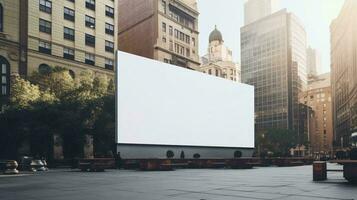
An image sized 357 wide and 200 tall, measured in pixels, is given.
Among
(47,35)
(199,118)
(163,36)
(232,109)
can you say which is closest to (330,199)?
(199,118)

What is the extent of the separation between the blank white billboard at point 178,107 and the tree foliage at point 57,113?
6.92 metres

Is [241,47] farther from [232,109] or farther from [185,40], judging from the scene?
[232,109]

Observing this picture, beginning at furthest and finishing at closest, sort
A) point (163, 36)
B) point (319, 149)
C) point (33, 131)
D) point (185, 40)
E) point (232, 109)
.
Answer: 1. point (319, 149)
2. point (185, 40)
3. point (163, 36)
4. point (232, 109)
5. point (33, 131)

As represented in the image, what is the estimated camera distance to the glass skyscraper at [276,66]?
5797 inches

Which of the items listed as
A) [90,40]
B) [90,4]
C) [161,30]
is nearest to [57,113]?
[90,40]

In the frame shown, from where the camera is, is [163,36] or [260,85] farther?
[260,85]

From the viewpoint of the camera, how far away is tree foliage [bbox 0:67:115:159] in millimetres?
39000

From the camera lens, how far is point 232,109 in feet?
155

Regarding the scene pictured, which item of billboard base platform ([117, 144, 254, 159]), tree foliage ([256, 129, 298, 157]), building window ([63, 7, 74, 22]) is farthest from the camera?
tree foliage ([256, 129, 298, 157])

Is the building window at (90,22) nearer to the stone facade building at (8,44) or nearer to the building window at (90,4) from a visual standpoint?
the building window at (90,4)

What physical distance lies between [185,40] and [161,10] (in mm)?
10028

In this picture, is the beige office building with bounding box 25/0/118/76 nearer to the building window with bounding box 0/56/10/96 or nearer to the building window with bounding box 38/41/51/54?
the building window with bounding box 38/41/51/54

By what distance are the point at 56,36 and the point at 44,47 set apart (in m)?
2.67

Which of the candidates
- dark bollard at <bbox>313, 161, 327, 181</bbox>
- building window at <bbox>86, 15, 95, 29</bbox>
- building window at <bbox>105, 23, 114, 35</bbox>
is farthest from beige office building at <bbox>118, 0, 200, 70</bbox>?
dark bollard at <bbox>313, 161, 327, 181</bbox>
